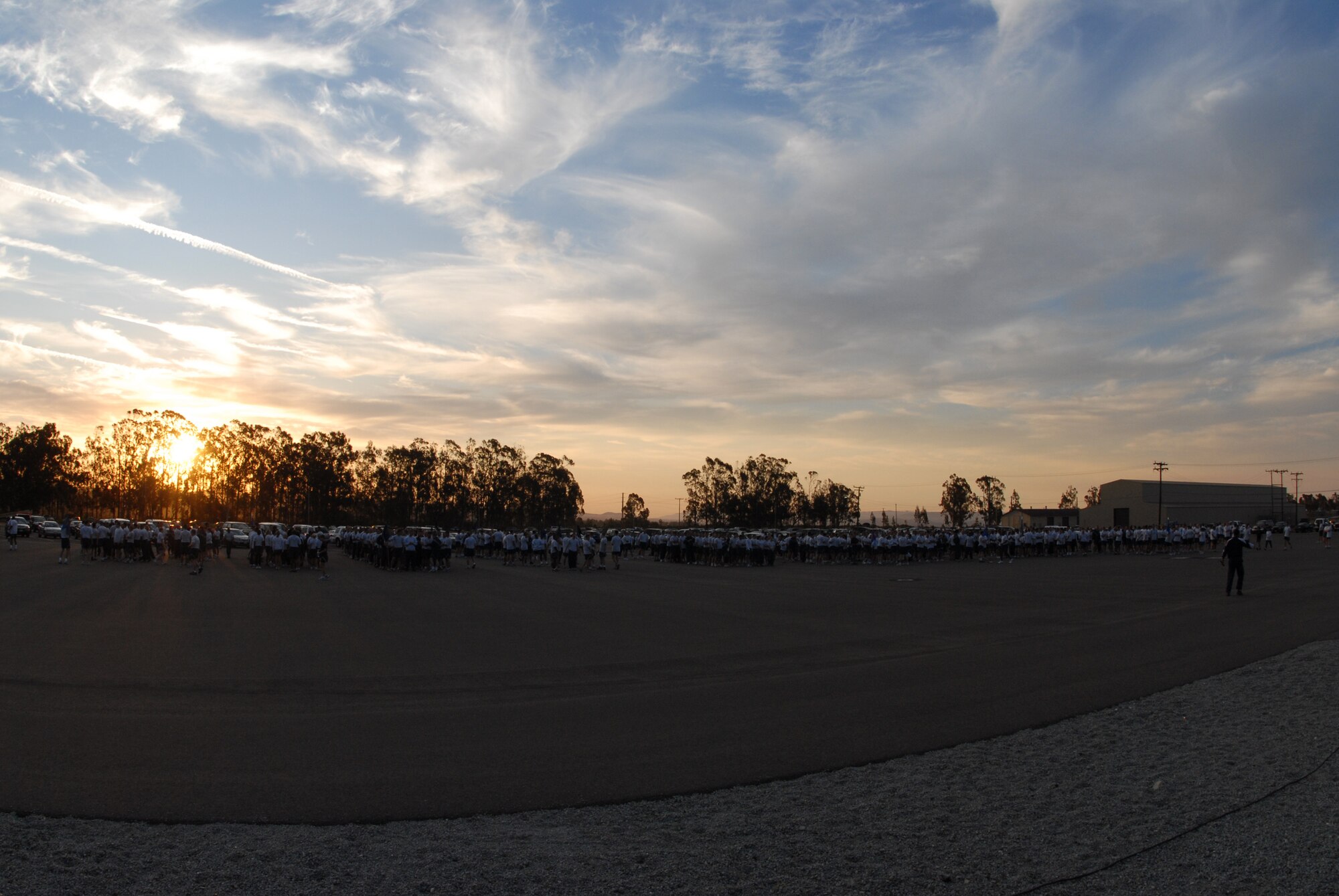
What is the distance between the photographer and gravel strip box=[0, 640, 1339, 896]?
4891 mm

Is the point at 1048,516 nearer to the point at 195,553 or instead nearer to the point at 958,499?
the point at 958,499

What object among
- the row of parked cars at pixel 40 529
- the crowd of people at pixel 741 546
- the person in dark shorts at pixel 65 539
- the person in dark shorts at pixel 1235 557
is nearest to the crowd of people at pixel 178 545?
the person in dark shorts at pixel 65 539

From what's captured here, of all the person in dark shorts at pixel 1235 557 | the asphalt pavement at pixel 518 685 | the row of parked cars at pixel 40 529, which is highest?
the person in dark shorts at pixel 1235 557

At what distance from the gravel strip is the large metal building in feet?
401

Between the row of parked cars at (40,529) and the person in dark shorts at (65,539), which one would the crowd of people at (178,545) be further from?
the row of parked cars at (40,529)

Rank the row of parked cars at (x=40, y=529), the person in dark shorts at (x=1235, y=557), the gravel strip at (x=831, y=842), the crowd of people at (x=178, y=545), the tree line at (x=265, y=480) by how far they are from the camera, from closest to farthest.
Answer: the gravel strip at (x=831, y=842) < the person in dark shorts at (x=1235, y=557) < the crowd of people at (x=178, y=545) < the row of parked cars at (x=40, y=529) < the tree line at (x=265, y=480)

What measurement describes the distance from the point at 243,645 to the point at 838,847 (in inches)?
428

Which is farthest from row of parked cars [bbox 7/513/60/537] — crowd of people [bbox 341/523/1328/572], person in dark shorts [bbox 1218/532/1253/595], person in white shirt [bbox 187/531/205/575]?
person in dark shorts [bbox 1218/532/1253/595]

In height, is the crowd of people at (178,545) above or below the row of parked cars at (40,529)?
above

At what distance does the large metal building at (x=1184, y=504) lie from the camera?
118 metres

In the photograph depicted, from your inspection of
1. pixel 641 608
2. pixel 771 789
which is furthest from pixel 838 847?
pixel 641 608

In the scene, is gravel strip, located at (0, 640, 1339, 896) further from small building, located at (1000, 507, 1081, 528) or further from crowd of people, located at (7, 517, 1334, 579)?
small building, located at (1000, 507, 1081, 528)

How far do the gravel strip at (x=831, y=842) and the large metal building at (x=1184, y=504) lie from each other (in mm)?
122326

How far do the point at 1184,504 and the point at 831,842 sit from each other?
137732 millimetres
